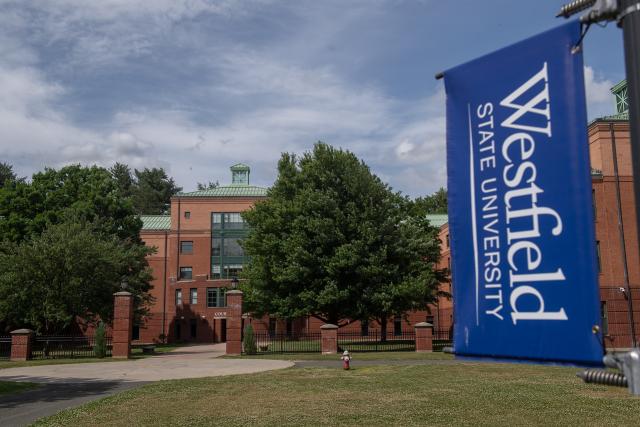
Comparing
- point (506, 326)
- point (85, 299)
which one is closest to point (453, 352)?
point (506, 326)

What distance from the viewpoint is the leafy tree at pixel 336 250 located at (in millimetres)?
32781

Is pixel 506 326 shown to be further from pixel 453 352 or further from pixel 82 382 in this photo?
pixel 82 382

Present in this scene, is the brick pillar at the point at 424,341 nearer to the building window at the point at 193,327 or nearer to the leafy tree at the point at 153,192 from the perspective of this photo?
the building window at the point at 193,327

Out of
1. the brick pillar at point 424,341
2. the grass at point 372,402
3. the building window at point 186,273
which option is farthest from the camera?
the building window at point 186,273

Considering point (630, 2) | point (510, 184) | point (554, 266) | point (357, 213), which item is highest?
point (357, 213)

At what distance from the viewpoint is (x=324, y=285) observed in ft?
112

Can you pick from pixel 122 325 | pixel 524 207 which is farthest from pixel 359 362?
pixel 524 207

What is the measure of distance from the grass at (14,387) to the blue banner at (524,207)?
15.5m

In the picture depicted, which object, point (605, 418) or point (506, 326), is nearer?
point (506, 326)

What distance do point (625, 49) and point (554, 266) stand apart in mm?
1531

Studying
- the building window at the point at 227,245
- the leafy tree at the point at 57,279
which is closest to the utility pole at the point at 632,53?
the leafy tree at the point at 57,279

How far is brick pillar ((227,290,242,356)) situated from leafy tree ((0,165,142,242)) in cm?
1950

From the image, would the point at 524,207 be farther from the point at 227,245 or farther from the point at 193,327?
the point at 227,245

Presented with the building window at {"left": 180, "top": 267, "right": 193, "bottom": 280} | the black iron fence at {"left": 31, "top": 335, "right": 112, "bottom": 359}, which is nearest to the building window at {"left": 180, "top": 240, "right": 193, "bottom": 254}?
the building window at {"left": 180, "top": 267, "right": 193, "bottom": 280}
